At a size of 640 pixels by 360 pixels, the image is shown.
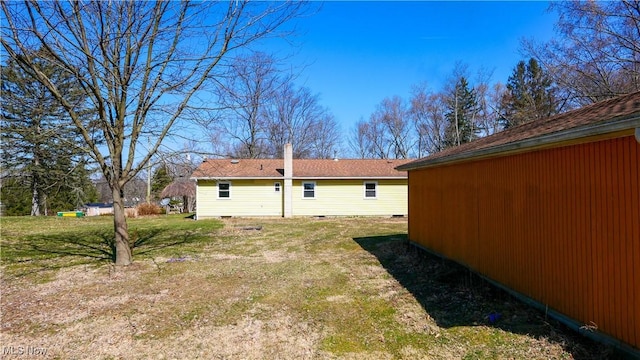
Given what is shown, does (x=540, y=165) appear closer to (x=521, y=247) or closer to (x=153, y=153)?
(x=521, y=247)

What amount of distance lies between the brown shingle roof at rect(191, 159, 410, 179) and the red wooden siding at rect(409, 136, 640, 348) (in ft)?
41.5

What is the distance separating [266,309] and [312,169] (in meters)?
15.0

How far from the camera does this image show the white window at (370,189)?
19.4m

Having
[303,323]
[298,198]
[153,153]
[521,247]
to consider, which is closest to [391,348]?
[303,323]

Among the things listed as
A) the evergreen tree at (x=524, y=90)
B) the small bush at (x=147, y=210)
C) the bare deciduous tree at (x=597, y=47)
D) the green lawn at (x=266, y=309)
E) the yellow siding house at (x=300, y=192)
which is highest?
the evergreen tree at (x=524, y=90)

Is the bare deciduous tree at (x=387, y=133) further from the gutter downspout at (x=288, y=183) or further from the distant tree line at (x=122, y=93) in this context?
the gutter downspout at (x=288, y=183)

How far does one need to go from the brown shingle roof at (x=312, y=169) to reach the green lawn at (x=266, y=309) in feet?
32.0

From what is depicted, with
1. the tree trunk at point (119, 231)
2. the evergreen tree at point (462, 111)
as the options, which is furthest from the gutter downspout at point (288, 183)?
the evergreen tree at point (462, 111)

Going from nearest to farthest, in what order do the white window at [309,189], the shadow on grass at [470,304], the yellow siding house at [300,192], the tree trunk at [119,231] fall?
the shadow on grass at [470,304]
the tree trunk at [119,231]
the yellow siding house at [300,192]
the white window at [309,189]

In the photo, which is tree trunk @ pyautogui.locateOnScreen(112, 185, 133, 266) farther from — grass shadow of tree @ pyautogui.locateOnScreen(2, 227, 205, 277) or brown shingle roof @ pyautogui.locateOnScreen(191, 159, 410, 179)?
brown shingle roof @ pyautogui.locateOnScreen(191, 159, 410, 179)

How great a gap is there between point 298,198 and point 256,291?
43.7ft

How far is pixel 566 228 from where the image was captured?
3879 millimetres

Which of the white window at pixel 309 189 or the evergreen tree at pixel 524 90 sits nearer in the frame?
the white window at pixel 309 189

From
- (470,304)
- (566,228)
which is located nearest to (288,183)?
(470,304)
